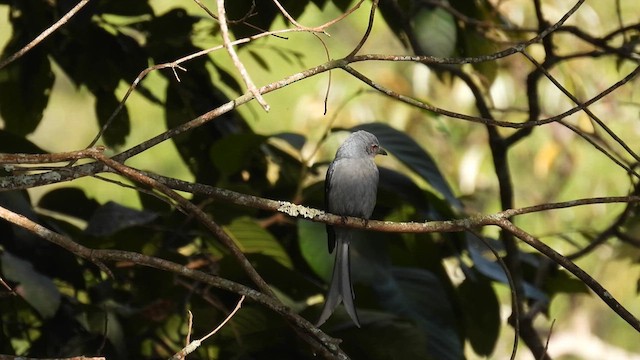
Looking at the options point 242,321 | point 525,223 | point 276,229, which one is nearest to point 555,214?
point 525,223

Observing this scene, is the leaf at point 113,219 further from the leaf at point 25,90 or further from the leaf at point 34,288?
the leaf at point 25,90

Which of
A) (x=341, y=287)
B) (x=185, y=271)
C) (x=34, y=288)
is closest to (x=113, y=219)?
(x=34, y=288)

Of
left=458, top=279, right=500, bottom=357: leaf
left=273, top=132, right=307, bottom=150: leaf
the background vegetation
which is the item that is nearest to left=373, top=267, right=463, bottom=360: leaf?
the background vegetation

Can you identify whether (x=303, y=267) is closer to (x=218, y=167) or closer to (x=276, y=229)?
(x=276, y=229)

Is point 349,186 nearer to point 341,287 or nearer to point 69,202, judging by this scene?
point 341,287

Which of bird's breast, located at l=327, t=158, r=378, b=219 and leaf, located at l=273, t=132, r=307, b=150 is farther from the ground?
leaf, located at l=273, t=132, r=307, b=150

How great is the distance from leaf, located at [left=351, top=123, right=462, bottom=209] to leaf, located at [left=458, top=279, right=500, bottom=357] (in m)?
0.41

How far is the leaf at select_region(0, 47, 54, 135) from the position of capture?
3.52 metres

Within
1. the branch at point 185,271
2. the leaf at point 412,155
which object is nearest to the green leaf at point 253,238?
the leaf at point 412,155

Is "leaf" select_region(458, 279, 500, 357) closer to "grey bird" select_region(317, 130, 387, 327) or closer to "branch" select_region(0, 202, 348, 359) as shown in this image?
"grey bird" select_region(317, 130, 387, 327)

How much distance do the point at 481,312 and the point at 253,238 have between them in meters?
1.01

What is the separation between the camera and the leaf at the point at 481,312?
392 cm

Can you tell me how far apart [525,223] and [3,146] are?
22.4ft

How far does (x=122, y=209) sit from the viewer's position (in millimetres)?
3303
